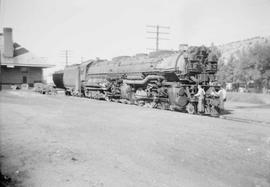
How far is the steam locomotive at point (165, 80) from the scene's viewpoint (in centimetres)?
1406

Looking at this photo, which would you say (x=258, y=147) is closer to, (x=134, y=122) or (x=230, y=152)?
(x=230, y=152)

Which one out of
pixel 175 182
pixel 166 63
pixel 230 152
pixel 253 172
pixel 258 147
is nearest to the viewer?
pixel 175 182

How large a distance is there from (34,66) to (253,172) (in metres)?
40.9

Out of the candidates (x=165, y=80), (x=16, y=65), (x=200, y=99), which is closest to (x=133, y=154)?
(x=200, y=99)

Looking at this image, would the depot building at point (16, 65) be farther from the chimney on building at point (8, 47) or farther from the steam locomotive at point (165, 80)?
the steam locomotive at point (165, 80)

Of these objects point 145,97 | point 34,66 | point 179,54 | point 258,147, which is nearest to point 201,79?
point 179,54

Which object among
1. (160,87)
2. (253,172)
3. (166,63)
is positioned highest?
(166,63)

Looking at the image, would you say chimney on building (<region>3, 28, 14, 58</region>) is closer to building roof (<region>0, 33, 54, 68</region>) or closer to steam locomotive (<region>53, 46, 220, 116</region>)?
building roof (<region>0, 33, 54, 68</region>)

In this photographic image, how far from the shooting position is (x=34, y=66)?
41.3 metres

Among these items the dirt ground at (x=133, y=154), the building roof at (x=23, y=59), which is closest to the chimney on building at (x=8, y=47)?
the building roof at (x=23, y=59)

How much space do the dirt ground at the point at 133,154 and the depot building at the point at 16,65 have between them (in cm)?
3357

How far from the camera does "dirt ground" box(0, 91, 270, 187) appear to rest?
15.8 ft

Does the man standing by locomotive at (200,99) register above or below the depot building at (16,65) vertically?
below

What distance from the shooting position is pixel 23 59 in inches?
1661
